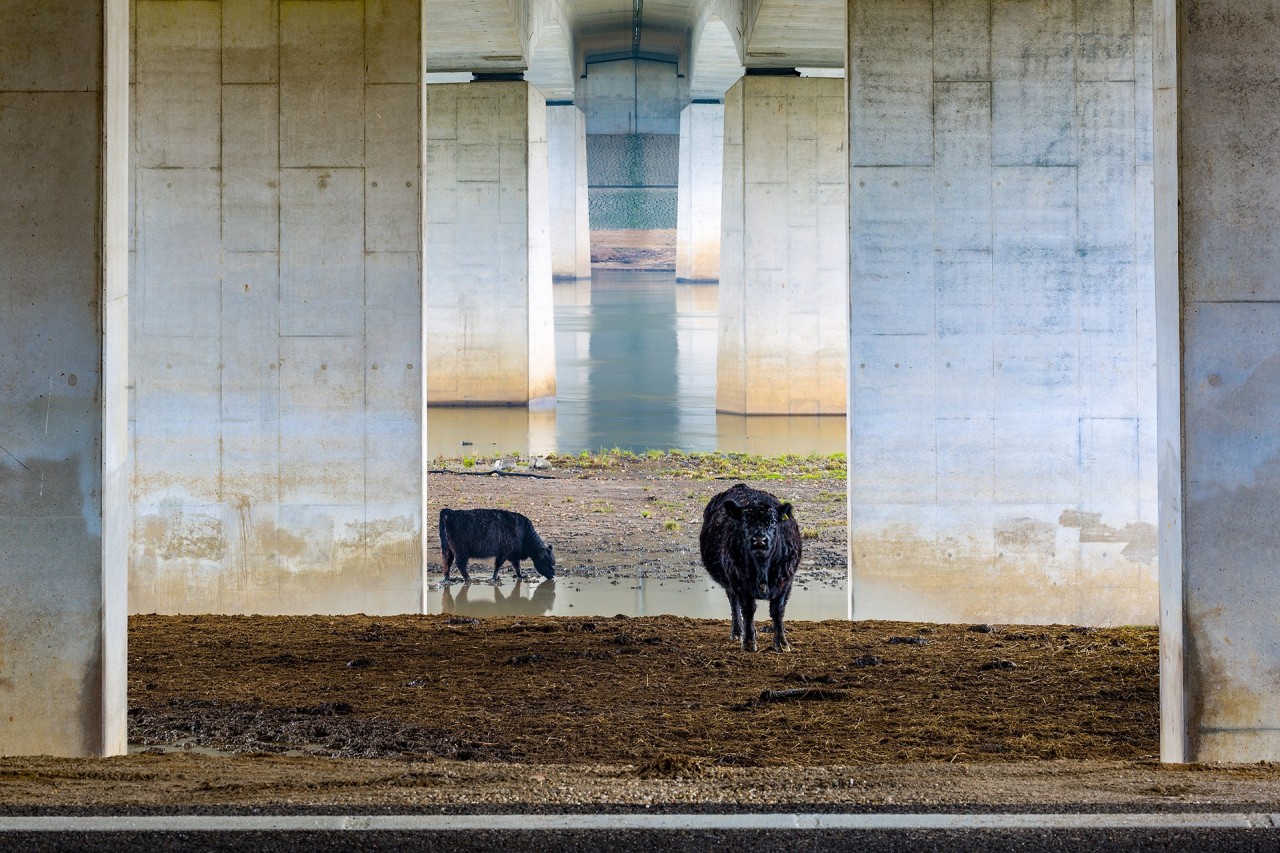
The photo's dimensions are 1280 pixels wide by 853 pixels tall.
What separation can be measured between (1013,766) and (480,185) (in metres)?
22.8

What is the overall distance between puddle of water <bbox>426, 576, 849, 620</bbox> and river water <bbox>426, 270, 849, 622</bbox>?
0.01 meters

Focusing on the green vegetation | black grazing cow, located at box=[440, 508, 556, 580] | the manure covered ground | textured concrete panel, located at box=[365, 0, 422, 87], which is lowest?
the manure covered ground

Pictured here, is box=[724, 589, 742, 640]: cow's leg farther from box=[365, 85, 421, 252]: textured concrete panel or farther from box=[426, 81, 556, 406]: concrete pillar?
box=[426, 81, 556, 406]: concrete pillar

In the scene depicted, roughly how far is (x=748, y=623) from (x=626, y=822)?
5307 millimetres

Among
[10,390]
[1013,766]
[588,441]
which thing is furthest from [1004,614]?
[588,441]

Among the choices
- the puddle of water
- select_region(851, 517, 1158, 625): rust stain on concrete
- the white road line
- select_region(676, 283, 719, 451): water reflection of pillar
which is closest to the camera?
the white road line

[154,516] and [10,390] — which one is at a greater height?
[10,390]

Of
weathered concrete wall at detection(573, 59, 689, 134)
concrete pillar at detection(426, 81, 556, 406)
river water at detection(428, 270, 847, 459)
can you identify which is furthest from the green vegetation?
weathered concrete wall at detection(573, 59, 689, 134)

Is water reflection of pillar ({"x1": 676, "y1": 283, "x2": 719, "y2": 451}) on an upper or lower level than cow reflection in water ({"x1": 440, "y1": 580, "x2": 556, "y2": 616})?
upper

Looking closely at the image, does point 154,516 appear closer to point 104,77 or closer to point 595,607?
point 595,607

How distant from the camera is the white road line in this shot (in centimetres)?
605

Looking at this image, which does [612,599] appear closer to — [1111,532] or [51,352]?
[1111,532]

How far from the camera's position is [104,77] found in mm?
7898

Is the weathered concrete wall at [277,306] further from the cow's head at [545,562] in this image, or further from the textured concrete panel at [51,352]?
the textured concrete panel at [51,352]
